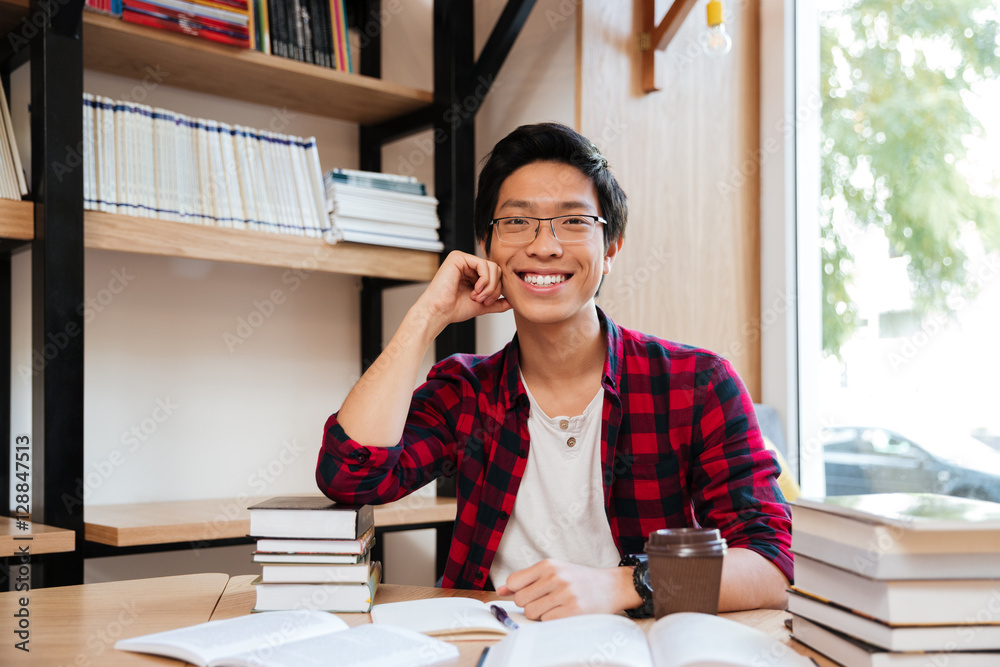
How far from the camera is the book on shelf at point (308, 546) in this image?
1050 millimetres

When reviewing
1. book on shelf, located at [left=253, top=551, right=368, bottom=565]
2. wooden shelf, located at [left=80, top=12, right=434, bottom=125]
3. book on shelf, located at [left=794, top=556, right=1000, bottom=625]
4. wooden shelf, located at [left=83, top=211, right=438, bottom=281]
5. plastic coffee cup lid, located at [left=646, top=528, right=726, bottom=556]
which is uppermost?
wooden shelf, located at [left=80, top=12, right=434, bottom=125]

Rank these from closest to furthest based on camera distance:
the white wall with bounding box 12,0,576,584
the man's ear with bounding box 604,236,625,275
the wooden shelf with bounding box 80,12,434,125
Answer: the man's ear with bounding box 604,236,625,275, the wooden shelf with bounding box 80,12,434,125, the white wall with bounding box 12,0,576,584

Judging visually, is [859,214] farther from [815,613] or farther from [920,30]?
[815,613]

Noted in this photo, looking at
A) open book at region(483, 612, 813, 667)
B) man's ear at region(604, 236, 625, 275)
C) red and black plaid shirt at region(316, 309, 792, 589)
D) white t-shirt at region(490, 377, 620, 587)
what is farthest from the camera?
man's ear at region(604, 236, 625, 275)

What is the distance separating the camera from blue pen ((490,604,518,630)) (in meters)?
0.95

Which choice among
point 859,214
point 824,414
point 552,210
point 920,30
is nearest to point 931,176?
point 859,214

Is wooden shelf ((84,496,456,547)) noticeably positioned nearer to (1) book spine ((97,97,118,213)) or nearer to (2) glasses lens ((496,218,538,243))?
(1) book spine ((97,97,118,213))

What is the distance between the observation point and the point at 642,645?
2.60 ft

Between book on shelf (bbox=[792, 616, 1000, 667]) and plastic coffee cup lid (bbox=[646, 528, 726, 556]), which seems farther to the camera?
plastic coffee cup lid (bbox=[646, 528, 726, 556])

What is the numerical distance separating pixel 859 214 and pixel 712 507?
138 cm

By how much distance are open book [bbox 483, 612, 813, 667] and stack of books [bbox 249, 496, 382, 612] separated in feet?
0.88

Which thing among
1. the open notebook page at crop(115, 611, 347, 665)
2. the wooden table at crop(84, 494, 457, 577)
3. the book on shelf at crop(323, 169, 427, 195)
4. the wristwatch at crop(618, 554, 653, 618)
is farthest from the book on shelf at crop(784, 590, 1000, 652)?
the book on shelf at crop(323, 169, 427, 195)

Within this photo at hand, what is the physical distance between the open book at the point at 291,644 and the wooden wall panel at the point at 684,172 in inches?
56.3

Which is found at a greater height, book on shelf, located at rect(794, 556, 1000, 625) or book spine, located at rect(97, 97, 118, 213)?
book spine, located at rect(97, 97, 118, 213)
